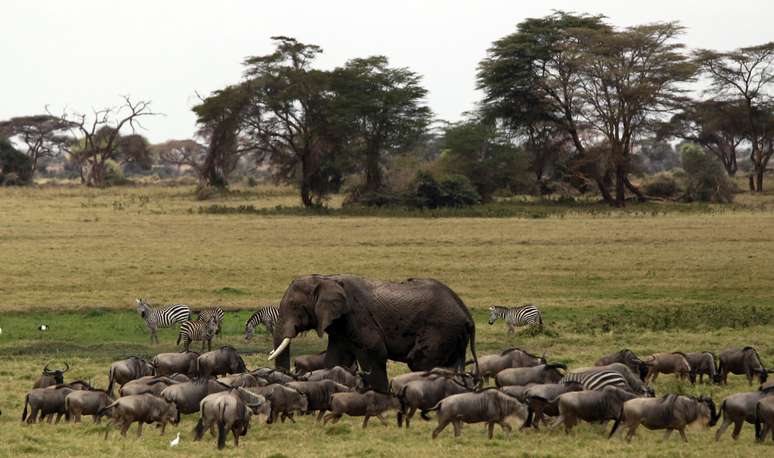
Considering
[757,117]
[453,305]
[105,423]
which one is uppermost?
[757,117]

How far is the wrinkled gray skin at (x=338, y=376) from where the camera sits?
15.9m

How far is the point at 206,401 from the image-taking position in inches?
531

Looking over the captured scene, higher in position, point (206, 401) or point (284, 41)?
point (284, 41)

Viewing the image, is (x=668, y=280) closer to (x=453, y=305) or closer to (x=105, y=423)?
(x=453, y=305)

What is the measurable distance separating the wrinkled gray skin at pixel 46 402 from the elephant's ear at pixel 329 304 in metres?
3.77

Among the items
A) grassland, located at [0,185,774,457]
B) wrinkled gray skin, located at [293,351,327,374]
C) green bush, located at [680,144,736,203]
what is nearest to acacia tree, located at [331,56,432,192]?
grassland, located at [0,185,774,457]

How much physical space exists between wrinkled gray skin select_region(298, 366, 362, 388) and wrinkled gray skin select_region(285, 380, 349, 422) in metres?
0.71

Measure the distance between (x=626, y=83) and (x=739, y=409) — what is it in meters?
49.0

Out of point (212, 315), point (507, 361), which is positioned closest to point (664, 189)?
point (212, 315)

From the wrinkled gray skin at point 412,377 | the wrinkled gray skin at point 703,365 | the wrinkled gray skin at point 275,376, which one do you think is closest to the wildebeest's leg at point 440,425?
the wrinkled gray skin at point 412,377

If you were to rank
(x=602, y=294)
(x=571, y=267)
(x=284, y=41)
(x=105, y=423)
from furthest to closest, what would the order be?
(x=284, y=41), (x=571, y=267), (x=602, y=294), (x=105, y=423)

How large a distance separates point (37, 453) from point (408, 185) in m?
46.3

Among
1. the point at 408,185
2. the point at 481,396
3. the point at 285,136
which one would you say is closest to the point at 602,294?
the point at 481,396

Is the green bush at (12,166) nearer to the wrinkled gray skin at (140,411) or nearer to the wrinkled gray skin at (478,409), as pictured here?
the wrinkled gray skin at (140,411)
